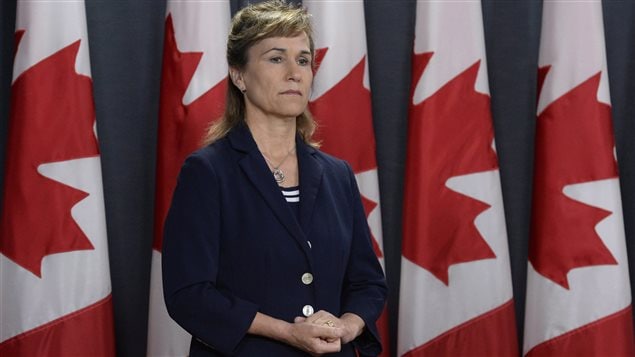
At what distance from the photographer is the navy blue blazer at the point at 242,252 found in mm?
1788

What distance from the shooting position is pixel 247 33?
6.70 ft

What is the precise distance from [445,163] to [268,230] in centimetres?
143

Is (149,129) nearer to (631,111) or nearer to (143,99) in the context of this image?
(143,99)

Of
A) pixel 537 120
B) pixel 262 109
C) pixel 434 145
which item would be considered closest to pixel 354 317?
pixel 262 109

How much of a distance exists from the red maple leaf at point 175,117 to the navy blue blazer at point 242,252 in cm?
112

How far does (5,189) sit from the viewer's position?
302 centimetres

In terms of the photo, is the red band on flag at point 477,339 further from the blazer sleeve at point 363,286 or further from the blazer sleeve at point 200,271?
the blazer sleeve at point 200,271

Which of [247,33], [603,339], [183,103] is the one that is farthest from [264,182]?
[603,339]

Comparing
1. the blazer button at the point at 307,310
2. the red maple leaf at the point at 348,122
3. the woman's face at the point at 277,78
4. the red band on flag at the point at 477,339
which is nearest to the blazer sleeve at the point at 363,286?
the blazer button at the point at 307,310

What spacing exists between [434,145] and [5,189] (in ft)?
4.72

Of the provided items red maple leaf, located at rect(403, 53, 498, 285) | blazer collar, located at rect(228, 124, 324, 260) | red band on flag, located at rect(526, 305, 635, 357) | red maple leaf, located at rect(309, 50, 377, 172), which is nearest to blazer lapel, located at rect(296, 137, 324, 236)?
blazer collar, located at rect(228, 124, 324, 260)

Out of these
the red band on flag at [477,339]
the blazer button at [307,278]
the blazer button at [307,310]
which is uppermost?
the blazer button at [307,278]

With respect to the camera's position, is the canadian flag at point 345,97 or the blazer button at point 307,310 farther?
the canadian flag at point 345,97

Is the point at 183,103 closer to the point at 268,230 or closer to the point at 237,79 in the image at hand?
the point at 237,79
